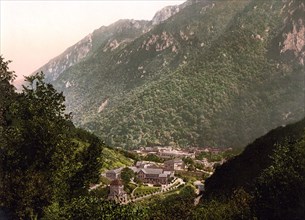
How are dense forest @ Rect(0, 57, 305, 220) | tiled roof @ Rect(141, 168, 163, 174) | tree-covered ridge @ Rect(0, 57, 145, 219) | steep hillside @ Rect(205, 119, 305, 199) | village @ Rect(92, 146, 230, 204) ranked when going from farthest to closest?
1. tiled roof @ Rect(141, 168, 163, 174)
2. village @ Rect(92, 146, 230, 204)
3. steep hillside @ Rect(205, 119, 305, 199)
4. tree-covered ridge @ Rect(0, 57, 145, 219)
5. dense forest @ Rect(0, 57, 305, 220)

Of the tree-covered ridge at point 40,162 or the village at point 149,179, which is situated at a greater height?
the tree-covered ridge at point 40,162

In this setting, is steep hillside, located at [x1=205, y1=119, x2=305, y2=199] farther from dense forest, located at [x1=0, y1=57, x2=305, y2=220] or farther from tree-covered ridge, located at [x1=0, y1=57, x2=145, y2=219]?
tree-covered ridge, located at [x1=0, y1=57, x2=145, y2=219]

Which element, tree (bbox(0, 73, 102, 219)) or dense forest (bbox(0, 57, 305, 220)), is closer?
dense forest (bbox(0, 57, 305, 220))

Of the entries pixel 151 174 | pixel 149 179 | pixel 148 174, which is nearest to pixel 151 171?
pixel 151 174

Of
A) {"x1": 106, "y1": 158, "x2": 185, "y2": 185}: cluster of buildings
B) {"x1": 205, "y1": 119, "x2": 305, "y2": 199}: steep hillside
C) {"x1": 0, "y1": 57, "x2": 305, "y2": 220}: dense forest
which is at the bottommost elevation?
{"x1": 106, "y1": 158, "x2": 185, "y2": 185}: cluster of buildings

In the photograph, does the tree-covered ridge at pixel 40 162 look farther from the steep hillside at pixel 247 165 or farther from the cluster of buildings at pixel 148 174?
the cluster of buildings at pixel 148 174

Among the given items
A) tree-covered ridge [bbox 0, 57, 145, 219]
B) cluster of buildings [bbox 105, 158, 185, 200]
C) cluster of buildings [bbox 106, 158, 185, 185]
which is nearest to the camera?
tree-covered ridge [bbox 0, 57, 145, 219]

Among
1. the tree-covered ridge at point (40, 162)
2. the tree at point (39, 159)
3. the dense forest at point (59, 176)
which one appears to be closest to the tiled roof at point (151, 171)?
the dense forest at point (59, 176)

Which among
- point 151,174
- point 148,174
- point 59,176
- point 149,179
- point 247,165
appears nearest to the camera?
point 59,176

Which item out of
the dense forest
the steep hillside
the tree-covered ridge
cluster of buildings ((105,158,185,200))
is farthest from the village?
the dense forest

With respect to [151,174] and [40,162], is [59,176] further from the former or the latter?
[151,174]

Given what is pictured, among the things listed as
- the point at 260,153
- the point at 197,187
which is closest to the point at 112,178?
the point at 197,187

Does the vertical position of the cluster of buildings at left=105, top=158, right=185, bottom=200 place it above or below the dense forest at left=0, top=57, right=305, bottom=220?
below

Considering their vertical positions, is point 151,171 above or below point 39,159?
below
